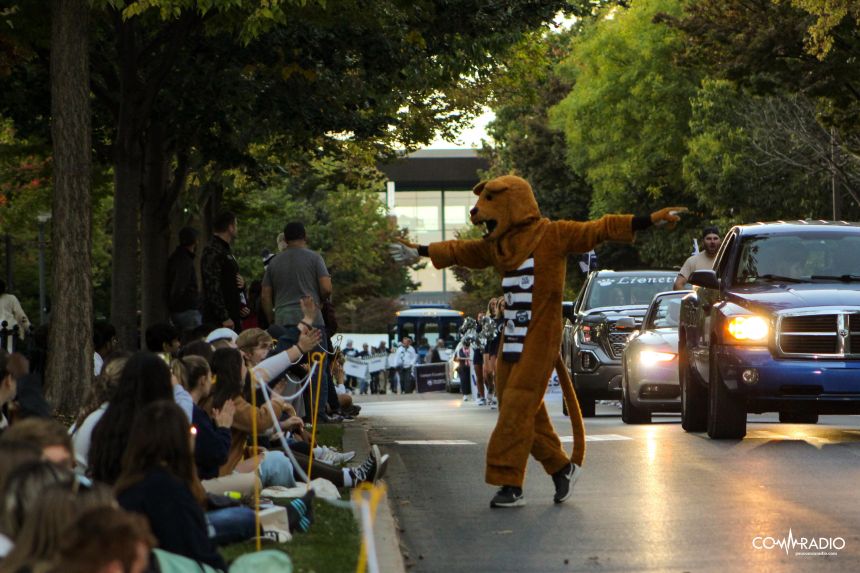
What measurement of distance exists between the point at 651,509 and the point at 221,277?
23.6 feet

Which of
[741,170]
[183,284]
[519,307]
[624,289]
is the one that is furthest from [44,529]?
[741,170]

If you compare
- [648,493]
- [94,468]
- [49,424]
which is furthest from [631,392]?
[49,424]

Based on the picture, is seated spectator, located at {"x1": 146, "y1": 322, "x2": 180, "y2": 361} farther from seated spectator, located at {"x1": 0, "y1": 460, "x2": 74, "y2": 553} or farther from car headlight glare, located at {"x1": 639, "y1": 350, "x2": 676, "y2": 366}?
seated spectator, located at {"x1": 0, "y1": 460, "x2": 74, "y2": 553}

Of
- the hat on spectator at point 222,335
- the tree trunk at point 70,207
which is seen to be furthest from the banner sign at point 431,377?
the hat on spectator at point 222,335

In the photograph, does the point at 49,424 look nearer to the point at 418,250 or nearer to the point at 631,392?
the point at 418,250

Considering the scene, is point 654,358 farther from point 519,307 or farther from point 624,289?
point 519,307

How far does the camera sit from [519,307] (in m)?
11.6

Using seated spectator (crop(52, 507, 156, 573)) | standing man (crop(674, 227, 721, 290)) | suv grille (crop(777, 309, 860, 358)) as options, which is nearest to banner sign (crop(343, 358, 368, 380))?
standing man (crop(674, 227, 721, 290))

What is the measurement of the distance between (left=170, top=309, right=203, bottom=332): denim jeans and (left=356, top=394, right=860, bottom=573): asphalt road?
261 centimetres

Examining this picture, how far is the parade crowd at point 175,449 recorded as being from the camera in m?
5.07

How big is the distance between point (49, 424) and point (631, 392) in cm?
1546

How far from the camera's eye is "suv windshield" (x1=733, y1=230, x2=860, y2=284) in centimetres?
1684

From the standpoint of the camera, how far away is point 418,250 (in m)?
12.8

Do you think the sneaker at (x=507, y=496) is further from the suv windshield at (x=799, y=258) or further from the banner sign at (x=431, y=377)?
the banner sign at (x=431, y=377)
